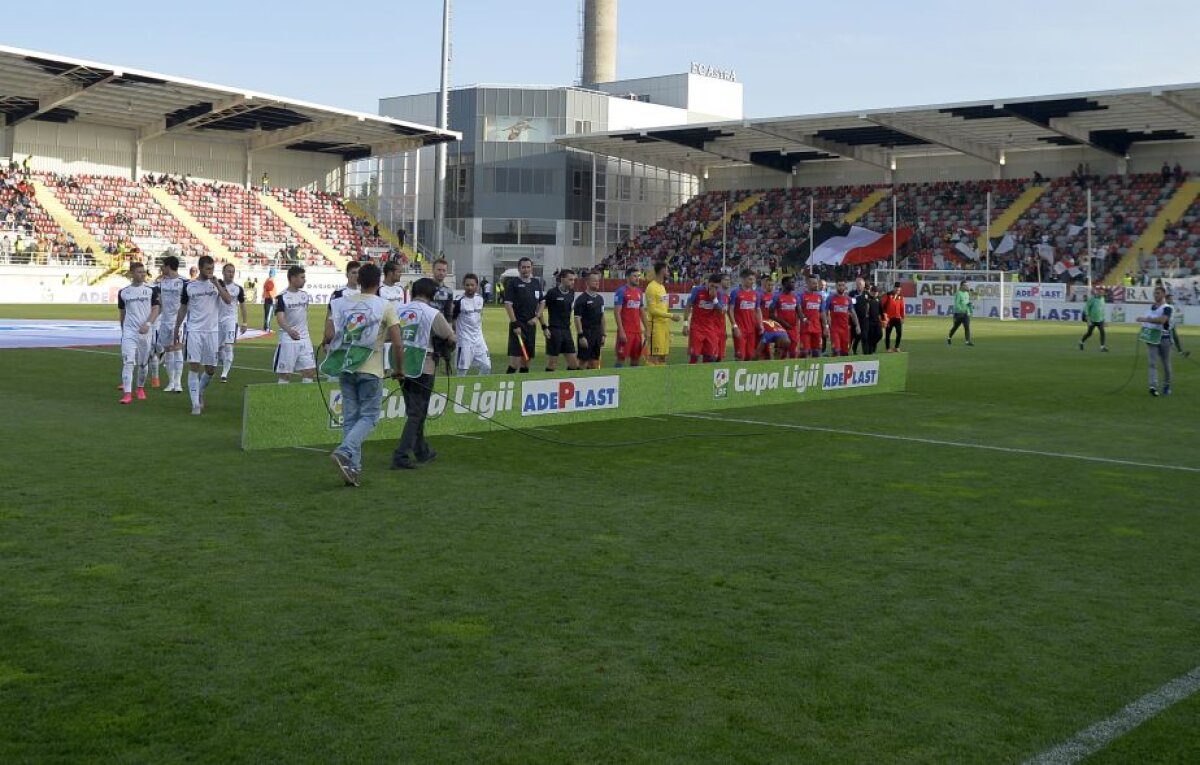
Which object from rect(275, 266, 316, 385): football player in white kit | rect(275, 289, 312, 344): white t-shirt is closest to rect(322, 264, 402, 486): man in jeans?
rect(275, 266, 316, 385): football player in white kit

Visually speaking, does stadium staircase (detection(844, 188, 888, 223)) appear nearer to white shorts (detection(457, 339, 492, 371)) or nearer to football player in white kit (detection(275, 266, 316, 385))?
white shorts (detection(457, 339, 492, 371))

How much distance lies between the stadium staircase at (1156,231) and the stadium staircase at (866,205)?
585 inches

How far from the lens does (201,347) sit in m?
15.0

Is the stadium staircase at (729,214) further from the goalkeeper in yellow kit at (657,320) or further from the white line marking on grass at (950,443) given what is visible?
the white line marking on grass at (950,443)

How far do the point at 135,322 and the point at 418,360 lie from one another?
677 centimetres

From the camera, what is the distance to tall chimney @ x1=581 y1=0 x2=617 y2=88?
312 feet

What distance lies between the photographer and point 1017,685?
5430 millimetres

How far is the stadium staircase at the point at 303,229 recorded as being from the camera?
65562 millimetres

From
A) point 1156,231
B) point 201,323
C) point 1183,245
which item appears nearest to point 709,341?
point 201,323

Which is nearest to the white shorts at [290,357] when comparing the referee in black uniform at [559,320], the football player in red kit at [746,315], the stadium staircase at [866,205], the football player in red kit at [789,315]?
the referee in black uniform at [559,320]

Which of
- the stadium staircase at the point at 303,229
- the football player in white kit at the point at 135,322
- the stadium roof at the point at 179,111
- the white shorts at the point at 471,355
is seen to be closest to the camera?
the football player in white kit at the point at 135,322

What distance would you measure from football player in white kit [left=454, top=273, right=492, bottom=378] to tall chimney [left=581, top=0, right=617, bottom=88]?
80.2 metres

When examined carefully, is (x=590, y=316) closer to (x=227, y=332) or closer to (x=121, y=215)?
(x=227, y=332)

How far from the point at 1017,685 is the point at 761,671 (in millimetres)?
1099
